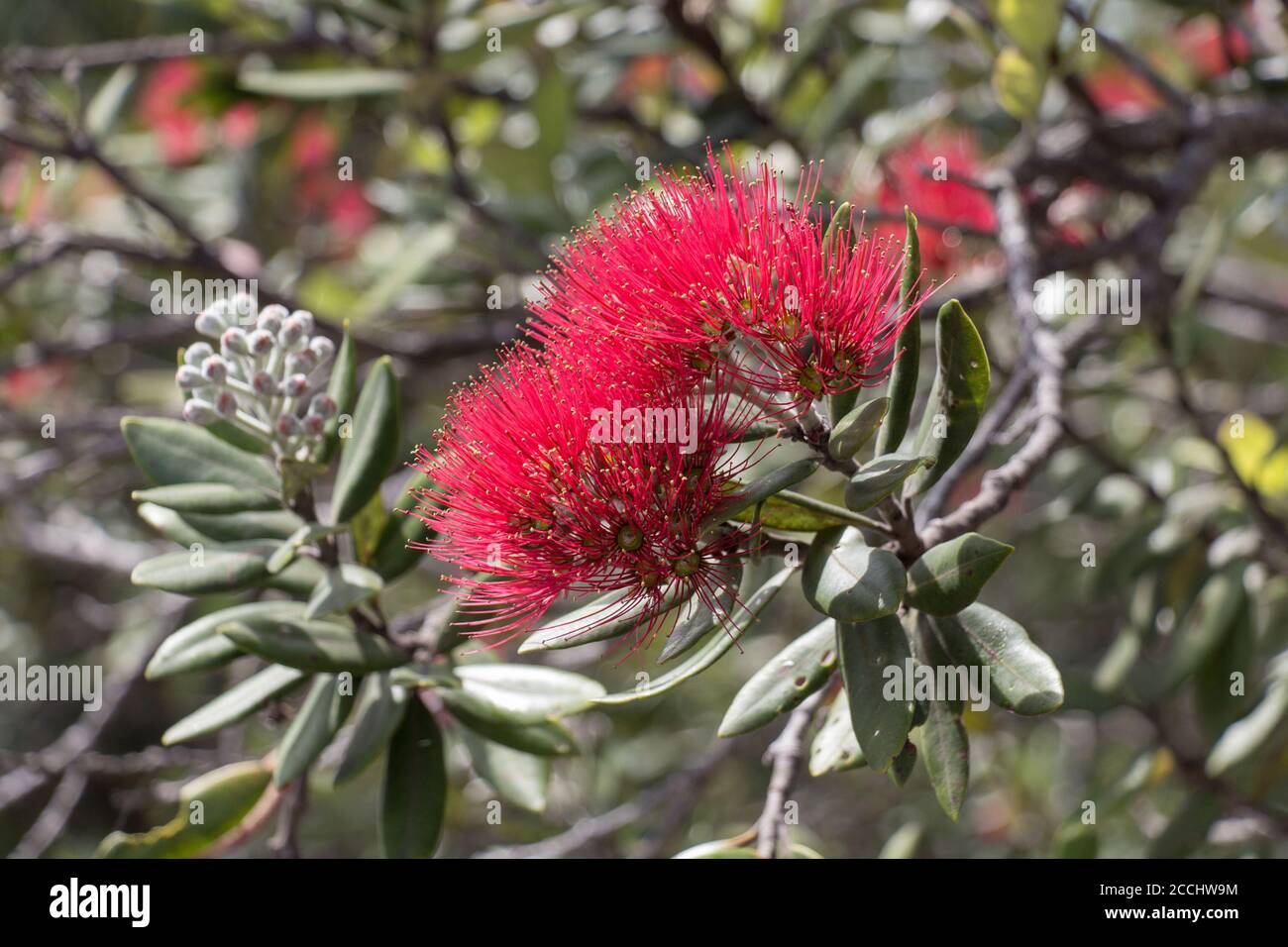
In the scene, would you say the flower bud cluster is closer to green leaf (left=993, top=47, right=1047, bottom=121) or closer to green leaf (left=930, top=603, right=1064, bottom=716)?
green leaf (left=930, top=603, right=1064, bottom=716)

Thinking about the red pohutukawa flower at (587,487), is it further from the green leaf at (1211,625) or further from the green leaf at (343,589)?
the green leaf at (1211,625)

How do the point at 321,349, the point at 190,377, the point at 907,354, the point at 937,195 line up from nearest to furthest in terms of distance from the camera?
1. the point at 907,354
2. the point at 190,377
3. the point at 321,349
4. the point at 937,195

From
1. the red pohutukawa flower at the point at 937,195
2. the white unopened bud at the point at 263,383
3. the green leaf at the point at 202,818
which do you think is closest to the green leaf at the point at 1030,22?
the red pohutukawa flower at the point at 937,195

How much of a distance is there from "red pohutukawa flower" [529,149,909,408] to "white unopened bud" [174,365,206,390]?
51cm

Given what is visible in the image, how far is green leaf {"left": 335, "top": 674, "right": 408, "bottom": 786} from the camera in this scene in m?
1.64

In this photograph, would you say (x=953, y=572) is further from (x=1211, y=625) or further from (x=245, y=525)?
(x=1211, y=625)

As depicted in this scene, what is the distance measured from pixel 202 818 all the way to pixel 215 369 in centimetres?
77

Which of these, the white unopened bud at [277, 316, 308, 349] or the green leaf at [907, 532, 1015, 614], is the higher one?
the white unopened bud at [277, 316, 308, 349]

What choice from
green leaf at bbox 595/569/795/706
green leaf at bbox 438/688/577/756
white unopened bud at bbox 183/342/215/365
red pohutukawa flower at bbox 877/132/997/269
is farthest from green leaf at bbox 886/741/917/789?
red pohutukawa flower at bbox 877/132/997/269

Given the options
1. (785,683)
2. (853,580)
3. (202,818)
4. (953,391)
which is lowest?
(202,818)

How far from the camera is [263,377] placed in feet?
5.09

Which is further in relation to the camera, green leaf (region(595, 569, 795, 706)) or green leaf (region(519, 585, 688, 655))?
green leaf (region(519, 585, 688, 655))

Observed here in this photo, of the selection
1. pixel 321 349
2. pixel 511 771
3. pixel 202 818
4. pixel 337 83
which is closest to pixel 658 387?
pixel 321 349

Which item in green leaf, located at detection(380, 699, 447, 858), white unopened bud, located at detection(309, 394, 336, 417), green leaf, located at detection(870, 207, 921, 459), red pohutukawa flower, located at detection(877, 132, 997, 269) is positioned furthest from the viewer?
red pohutukawa flower, located at detection(877, 132, 997, 269)
